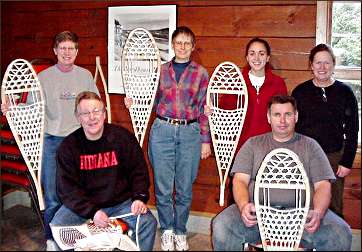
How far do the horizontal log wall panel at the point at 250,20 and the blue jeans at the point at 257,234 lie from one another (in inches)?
49.9

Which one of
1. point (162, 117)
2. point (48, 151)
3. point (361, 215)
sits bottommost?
point (361, 215)

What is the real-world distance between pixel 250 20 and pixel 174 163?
109 cm

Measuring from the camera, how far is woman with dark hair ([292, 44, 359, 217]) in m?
2.62

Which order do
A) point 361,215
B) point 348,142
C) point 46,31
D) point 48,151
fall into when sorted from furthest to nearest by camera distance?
point 46,31, point 361,215, point 48,151, point 348,142

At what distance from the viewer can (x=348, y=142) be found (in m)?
2.63

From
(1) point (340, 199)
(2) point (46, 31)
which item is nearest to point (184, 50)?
(1) point (340, 199)

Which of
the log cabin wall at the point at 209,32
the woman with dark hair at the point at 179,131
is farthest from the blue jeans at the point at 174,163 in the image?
the log cabin wall at the point at 209,32

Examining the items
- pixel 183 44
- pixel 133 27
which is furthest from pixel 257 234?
pixel 133 27

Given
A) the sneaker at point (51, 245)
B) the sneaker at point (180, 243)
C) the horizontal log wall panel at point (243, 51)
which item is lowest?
the sneaker at point (180, 243)

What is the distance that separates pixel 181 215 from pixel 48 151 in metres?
0.93

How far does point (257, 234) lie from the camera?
227 cm

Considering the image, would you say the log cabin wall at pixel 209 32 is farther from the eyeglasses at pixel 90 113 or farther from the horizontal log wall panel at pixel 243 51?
the eyeglasses at pixel 90 113

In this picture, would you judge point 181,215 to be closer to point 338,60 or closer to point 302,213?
point 302,213

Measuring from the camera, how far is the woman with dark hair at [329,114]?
2619 mm
